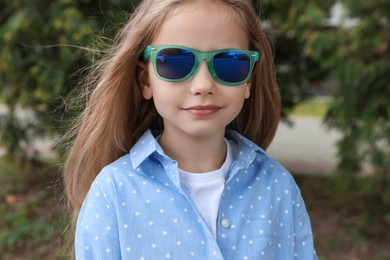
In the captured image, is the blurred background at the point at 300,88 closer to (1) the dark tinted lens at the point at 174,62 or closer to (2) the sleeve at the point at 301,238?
(2) the sleeve at the point at 301,238

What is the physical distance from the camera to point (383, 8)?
398cm

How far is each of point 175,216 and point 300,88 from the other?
426 centimetres

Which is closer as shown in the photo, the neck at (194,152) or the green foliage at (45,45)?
the neck at (194,152)

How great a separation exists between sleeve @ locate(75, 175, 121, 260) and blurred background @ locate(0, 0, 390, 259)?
7.00ft

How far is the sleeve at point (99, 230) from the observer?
1.51 m

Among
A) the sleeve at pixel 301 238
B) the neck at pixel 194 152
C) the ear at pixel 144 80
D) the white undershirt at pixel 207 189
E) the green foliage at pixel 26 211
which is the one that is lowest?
the green foliage at pixel 26 211

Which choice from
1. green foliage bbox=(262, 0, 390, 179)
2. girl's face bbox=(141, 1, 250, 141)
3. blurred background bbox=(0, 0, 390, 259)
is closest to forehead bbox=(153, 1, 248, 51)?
girl's face bbox=(141, 1, 250, 141)

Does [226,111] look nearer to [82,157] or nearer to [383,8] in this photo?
[82,157]

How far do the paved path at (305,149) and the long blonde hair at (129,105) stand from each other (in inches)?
125

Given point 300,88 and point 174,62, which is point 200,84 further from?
point 300,88

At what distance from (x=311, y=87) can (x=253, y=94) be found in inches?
157

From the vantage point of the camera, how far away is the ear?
173 cm

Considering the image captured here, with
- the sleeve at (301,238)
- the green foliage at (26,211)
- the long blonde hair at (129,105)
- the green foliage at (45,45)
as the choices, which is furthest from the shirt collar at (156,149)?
the green foliage at (45,45)

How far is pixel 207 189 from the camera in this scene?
5.47 feet
